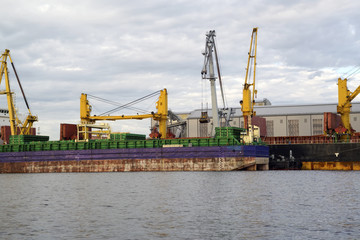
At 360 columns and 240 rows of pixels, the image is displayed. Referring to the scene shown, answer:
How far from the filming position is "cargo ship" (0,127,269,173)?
70.9 m

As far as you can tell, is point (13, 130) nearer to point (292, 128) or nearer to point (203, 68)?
point (203, 68)

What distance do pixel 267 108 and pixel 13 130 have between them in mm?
67399

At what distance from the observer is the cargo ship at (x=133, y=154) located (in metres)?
70.9

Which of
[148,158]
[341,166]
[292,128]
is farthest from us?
[292,128]

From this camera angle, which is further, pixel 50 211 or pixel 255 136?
pixel 255 136

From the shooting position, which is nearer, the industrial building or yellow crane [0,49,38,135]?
yellow crane [0,49,38,135]

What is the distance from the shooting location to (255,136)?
3014 inches

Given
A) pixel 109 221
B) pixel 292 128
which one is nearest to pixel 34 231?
pixel 109 221

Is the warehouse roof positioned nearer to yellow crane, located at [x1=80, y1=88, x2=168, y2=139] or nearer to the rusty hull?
yellow crane, located at [x1=80, y1=88, x2=168, y2=139]

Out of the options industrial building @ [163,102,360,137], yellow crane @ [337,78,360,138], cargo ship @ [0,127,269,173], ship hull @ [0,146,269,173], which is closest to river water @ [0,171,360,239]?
ship hull @ [0,146,269,173]

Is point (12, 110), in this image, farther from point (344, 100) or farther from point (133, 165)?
point (344, 100)

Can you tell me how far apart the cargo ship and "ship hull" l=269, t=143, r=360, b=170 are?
2.55 meters

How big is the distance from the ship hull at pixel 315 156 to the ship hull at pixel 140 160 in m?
2.52

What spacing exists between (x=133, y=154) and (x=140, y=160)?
1.68 m
